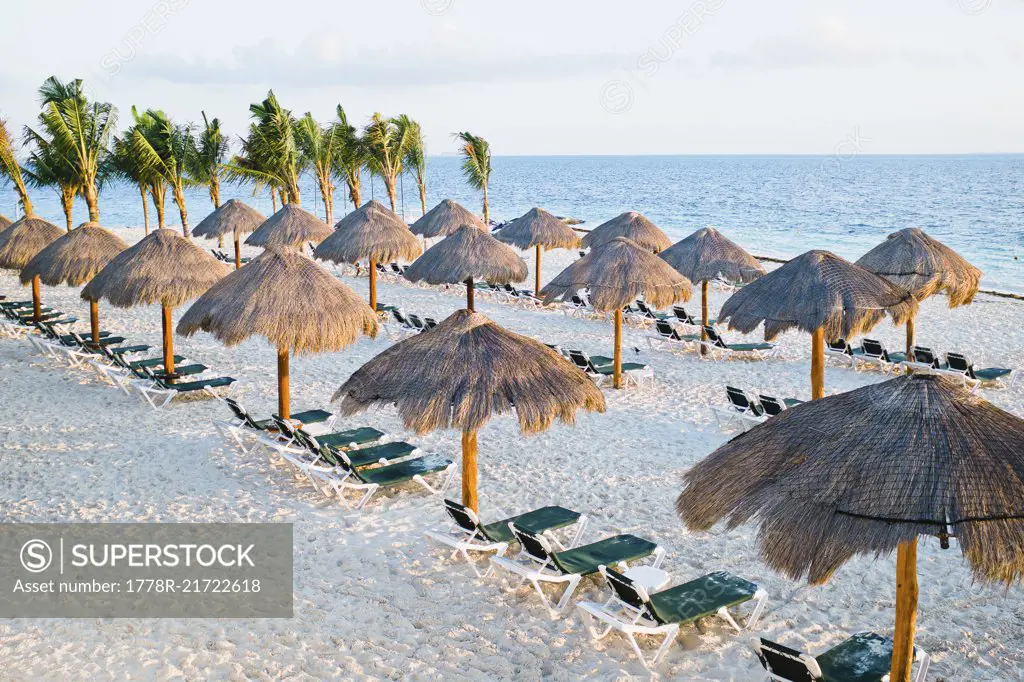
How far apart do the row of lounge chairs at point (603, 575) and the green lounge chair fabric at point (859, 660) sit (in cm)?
73

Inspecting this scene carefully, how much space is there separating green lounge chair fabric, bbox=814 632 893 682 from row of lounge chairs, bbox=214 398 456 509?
4.11 m

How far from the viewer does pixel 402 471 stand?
8.41 meters

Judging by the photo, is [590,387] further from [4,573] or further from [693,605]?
[4,573]

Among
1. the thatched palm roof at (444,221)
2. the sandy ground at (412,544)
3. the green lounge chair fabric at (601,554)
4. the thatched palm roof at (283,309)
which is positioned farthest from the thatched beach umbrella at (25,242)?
the green lounge chair fabric at (601,554)

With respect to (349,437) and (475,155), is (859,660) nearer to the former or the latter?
(349,437)

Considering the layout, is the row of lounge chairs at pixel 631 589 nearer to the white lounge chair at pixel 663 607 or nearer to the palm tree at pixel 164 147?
the white lounge chair at pixel 663 607

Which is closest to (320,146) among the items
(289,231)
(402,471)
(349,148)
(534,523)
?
(349,148)

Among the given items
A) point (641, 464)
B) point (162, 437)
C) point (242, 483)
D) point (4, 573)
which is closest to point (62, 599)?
point (4, 573)

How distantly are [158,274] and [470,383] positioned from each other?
6447 mm

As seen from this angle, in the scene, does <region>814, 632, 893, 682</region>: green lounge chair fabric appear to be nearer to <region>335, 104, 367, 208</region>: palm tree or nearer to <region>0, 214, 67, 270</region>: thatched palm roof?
<region>0, 214, 67, 270</region>: thatched palm roof

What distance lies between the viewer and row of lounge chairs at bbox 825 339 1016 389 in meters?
12.2

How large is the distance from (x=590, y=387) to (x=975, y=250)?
41495mm

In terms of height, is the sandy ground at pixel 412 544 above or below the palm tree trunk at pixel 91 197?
below

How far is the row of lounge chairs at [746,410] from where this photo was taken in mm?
10297
